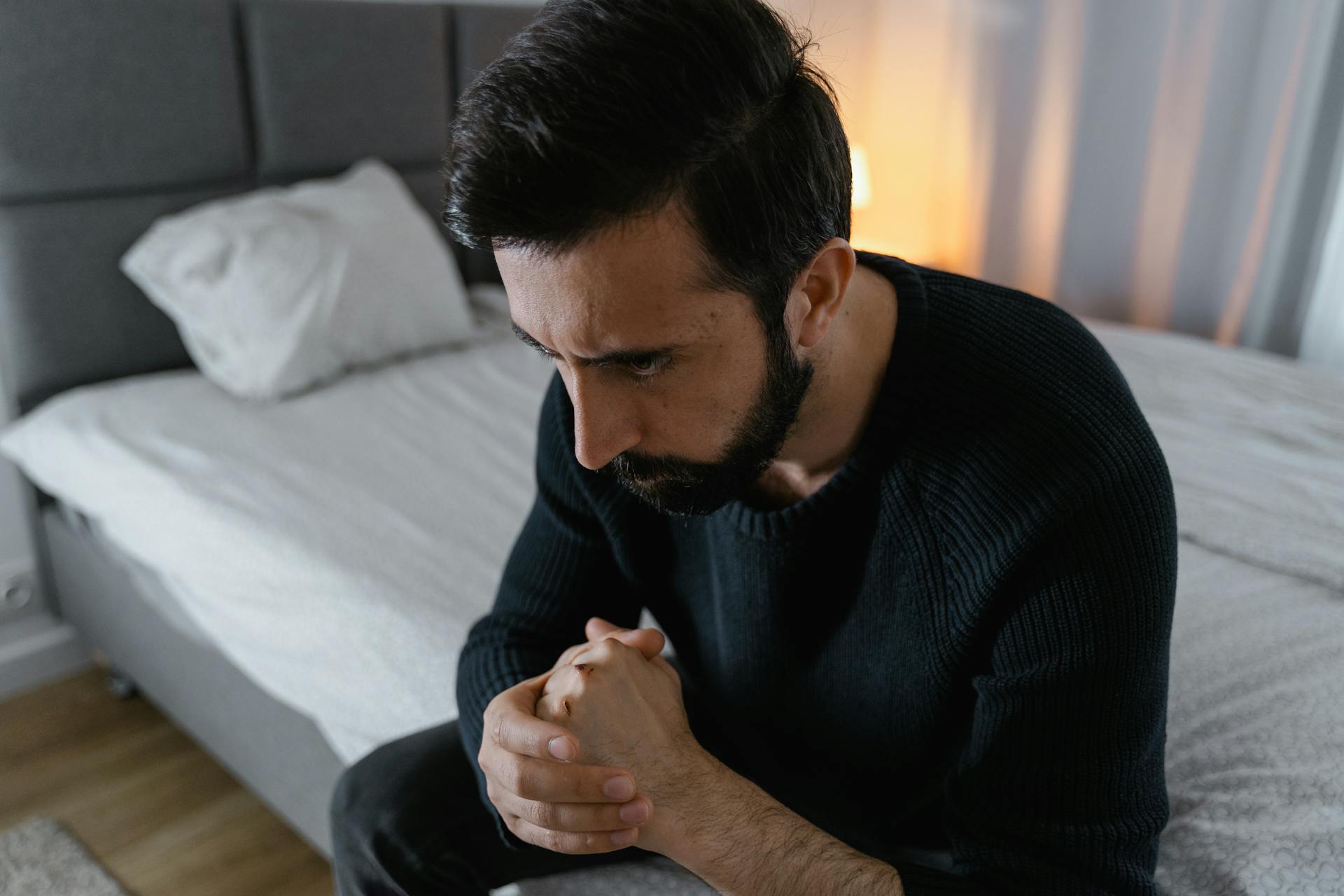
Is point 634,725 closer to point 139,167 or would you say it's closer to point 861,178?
point 139,167

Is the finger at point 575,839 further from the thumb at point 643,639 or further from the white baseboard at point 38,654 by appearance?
the white baseboard at point 38,654

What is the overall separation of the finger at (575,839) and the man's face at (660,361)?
0.27 m

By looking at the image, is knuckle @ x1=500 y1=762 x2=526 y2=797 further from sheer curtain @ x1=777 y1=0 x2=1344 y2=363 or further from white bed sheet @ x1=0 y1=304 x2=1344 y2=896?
sheer curtain @ x1=777 y1=0 x2=1344 y2=363

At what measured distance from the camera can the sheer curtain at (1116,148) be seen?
2.70m

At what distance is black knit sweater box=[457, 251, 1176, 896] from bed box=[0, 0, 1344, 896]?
0.17 metres

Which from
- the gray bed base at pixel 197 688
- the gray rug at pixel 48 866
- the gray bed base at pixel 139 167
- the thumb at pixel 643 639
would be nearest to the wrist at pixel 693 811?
the thumb at pixel 643 639

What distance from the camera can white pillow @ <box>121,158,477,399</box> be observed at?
1942mm

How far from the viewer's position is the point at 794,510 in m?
0.93

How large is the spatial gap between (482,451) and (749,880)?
1039 millimetres

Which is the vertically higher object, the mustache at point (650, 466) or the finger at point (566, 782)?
the mustache at point (650, 466)

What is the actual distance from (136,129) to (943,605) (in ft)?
5.93

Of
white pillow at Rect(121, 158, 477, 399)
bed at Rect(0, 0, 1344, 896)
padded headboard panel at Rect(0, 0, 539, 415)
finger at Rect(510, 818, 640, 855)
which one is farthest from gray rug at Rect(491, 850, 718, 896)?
padded headboard panel at Rect(0, 0, 539, 415)

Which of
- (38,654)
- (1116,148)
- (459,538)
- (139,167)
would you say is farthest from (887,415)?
(1116,148)

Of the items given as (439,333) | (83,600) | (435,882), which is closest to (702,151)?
(435,882)
